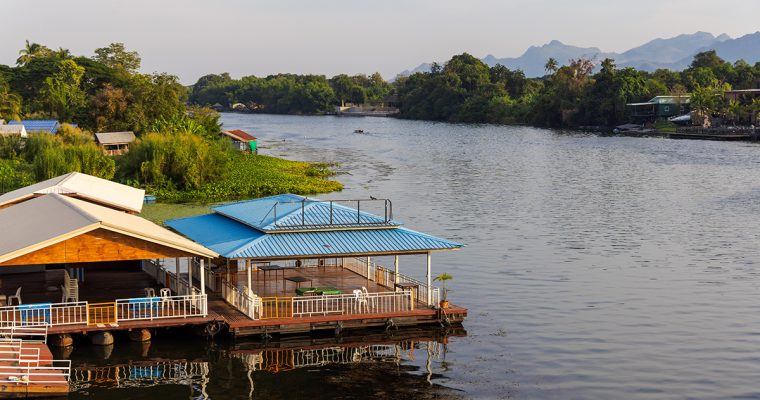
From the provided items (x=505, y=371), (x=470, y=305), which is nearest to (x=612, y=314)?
(x=470, y=305)

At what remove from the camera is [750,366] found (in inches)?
1126

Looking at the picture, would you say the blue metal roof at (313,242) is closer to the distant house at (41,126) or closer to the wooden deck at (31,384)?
the wooden deck at (31,384)

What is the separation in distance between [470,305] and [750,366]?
34.5 feet

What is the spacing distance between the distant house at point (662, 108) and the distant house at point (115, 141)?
318 ft

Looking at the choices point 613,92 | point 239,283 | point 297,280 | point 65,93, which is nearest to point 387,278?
point 297,280

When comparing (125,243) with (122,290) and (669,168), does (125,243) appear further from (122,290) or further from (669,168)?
(669,168)

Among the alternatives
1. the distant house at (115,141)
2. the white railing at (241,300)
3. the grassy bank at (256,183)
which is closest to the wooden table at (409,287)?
the white railing at (241,300)

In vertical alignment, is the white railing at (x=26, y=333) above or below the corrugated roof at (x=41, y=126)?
below

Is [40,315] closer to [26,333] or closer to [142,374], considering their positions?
[26,333]

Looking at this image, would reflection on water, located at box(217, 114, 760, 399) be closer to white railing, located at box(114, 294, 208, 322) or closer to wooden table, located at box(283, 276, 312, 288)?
white railing, located at box(114, 294, 208, 322)

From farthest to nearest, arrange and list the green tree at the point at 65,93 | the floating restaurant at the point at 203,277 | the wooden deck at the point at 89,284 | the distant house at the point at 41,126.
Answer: the green tree at the point at 65,93 < the distant house at the point at 41,126 < the wooden deck at the point at 89,284 < the floating restaurant at the point at 203,277

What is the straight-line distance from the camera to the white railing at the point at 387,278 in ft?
105

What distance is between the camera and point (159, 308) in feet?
97.1

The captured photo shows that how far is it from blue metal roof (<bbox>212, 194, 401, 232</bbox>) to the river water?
4871mm
